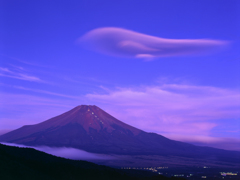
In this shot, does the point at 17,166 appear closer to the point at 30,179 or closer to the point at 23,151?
the point at 30,179

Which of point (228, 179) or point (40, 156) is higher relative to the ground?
point (40, 156)

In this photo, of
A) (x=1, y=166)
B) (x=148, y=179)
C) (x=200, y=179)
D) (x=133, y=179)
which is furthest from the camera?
(x=200, y=179)

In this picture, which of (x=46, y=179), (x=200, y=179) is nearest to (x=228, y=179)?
(x=200, y=179)

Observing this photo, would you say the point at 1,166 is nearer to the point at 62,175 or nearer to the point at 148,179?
the point at 62,175

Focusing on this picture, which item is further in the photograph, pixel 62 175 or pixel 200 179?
pixel 200 179

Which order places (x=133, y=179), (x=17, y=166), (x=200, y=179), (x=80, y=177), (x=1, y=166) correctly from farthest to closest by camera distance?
(x=200, y=179)
(x=133, y=179)
(x=80, y=177)
(x=17, y=166)
(x=1, y=166)

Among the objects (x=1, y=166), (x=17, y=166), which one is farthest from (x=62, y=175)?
(x=1, y=166)

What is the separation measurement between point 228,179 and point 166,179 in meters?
104

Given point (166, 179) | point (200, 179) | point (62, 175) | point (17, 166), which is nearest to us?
point (17, 166)

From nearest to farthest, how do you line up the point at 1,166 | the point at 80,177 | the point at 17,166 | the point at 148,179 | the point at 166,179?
the point at 1,166, the point at 17,166, the point at 80,177, the point at 148,179, the point at 166,179

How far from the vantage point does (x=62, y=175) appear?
4950cm

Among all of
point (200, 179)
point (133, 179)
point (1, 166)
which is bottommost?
point (200, 179)

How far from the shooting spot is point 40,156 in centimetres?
6569

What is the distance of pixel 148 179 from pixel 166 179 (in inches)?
286
